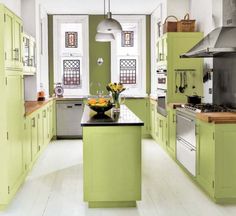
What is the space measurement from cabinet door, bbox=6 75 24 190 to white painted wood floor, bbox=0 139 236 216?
29cm

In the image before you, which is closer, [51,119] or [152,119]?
[51,119]

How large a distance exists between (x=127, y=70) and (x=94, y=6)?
5.95 feet

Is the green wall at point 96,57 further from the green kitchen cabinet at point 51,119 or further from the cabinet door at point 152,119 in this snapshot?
the cabinet door at point 152,119

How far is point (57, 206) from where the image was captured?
4.45m

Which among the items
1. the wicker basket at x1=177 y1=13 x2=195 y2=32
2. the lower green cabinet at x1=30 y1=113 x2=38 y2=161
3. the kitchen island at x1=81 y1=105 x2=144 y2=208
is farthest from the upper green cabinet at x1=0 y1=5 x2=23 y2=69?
the wicker basket at x1=177 y1=13 x2=195 y2=32

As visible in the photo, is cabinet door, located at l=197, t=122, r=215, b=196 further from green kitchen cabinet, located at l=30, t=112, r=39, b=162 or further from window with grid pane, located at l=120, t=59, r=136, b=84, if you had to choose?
window with grid pane, located at l=120, t=59, r=136, b=84

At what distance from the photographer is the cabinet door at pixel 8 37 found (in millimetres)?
4254

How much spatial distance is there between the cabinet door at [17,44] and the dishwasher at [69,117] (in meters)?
4.00

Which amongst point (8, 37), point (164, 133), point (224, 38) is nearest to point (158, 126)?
point (164, 133)

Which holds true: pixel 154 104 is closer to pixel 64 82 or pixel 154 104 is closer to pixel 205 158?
pixel 64 82

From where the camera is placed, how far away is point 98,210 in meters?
4.34

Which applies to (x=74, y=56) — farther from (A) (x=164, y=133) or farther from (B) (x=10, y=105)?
(B) (x=10, y=105)

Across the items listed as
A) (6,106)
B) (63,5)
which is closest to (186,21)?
(63,5)

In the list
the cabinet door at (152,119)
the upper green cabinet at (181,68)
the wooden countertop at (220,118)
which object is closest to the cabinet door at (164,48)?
the upper green cabinet at (181,68)
